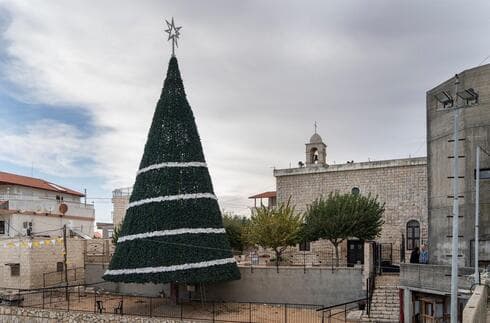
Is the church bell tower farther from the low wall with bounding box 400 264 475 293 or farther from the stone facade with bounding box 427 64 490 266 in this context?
the low wall with bounding box 400 264 475 293

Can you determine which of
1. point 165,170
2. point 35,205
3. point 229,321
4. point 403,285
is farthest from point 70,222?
point 403,285

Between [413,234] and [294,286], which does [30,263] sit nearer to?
[294,286]

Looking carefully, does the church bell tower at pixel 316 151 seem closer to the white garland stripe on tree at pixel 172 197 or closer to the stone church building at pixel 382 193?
the stone church building at pixel 382 193

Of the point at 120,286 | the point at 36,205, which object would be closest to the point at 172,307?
the point at 120,286

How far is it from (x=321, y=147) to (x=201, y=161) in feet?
52.0

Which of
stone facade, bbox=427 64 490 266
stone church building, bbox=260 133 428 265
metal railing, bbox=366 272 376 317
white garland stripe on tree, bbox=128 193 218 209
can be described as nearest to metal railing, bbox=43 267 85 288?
white garland stripe on tree, bbox=128 193 218 209

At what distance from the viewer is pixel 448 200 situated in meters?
20.6

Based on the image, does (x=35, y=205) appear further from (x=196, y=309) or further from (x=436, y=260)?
(x=436, y=260)

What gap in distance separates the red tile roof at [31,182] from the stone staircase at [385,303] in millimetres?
30984

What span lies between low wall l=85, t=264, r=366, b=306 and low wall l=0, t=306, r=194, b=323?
18.7ft

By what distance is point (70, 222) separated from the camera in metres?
39.1

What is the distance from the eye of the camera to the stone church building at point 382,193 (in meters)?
32.1

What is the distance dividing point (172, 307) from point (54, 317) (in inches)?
220

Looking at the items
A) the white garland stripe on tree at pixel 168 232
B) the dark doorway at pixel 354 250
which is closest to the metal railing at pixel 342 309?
the white garland stripe on tree at pixel 168 232
